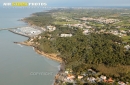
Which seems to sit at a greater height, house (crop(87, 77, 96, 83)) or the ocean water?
house (crop(87, 77, 96, 83))

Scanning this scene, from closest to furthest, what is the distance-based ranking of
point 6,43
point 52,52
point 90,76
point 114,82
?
point 114,82 → point 90,76 → point 52,52 → point 6,43

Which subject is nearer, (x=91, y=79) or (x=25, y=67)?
(x=91, y=79)

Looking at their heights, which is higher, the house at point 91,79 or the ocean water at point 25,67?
the house at point 91,79

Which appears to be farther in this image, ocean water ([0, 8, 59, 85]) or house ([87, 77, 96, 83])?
ocean water ([0, 8, 59, 85])

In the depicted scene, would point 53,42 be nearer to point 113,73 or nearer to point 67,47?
point 67,47

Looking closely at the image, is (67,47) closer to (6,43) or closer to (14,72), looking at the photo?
(14,72)

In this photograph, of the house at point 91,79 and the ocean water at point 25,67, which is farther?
the ocean water at point 25,67

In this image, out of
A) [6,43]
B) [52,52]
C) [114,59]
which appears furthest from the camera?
[6,43]

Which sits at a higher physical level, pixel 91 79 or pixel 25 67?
pixel 91 79

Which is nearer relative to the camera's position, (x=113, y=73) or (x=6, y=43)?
(x=113, y=73)

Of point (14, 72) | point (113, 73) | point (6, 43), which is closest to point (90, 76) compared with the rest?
point (113, 73)
